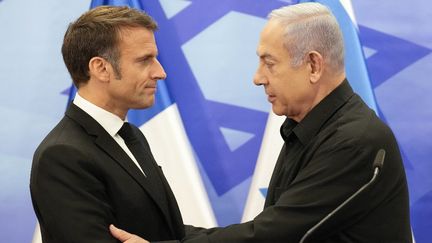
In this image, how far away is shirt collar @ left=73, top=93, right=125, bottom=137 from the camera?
234 cm

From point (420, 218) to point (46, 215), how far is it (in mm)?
2097

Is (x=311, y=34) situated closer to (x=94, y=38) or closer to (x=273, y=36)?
(x=273, y=36)

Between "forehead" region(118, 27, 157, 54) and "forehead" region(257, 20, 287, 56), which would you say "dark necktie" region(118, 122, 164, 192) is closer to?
"forehead" region(118, 27, 157, 54)

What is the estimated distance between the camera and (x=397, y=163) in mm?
2234

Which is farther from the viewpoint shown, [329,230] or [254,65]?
[254,65]

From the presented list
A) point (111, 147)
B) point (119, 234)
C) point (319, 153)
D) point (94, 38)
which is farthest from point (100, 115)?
point (319, 153)

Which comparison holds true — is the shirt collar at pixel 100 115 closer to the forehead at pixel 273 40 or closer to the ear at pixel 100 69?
the ear at pixel 100 69

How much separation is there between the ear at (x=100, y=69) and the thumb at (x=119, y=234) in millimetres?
468

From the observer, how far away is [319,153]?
7.26ft

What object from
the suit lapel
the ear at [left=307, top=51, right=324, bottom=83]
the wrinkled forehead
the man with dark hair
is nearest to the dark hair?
the man with dark hair

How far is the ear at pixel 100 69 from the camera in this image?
2340 millimetres

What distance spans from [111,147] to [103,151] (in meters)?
0.04

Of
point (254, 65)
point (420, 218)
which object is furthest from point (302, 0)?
point (420, 218)

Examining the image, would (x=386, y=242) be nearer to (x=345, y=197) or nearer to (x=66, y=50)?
(x=345, y=197)
